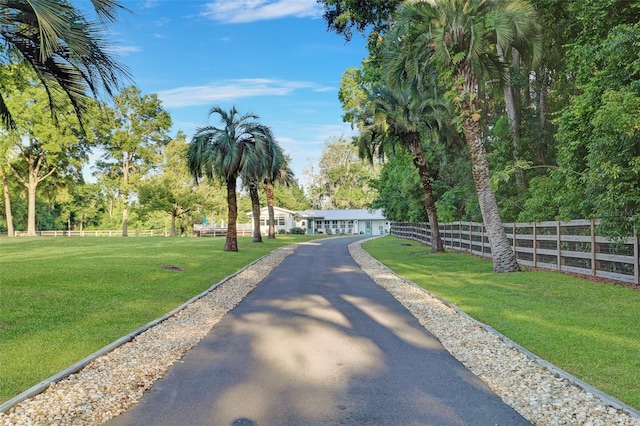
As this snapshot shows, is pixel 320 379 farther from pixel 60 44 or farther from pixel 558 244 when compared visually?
pixel 558 244

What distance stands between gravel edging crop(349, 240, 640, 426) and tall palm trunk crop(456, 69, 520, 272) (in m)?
6.82

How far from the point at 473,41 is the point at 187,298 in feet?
35.0

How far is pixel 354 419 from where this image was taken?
14.1ft

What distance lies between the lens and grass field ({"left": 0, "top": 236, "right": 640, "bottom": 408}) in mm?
5793

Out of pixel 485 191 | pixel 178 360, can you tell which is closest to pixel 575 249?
pixel 485 191

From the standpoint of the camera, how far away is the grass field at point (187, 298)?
228 inches

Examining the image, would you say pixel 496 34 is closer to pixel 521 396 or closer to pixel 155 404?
pixel 521 396

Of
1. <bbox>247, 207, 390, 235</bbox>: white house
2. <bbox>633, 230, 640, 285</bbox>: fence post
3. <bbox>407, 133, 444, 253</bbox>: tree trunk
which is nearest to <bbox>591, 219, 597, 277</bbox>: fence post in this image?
<bbox>633, 230, 640, 285</bbox>: fence post

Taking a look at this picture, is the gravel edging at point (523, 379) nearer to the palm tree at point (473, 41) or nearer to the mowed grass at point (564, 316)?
the mowed grass at point (564, 316)

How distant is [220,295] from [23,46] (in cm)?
687

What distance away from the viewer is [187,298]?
11383mm

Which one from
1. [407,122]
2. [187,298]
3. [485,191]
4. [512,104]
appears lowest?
[187,298]

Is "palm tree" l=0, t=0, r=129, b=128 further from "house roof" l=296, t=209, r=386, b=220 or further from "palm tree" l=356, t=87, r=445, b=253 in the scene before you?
"house roof" l=296, t=209, r=386, b=220

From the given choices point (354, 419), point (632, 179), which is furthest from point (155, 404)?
point (632, 179)
